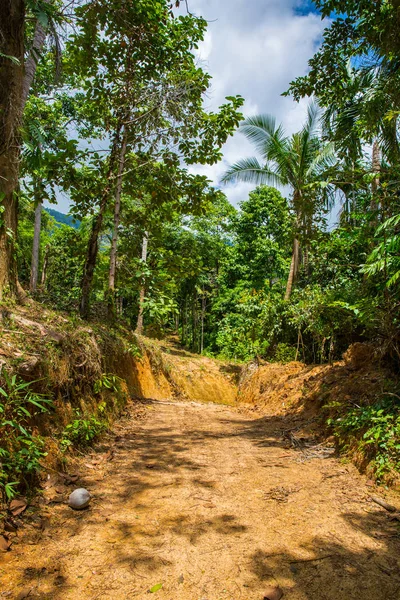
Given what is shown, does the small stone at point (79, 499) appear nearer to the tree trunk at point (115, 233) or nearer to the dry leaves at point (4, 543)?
the dry leaves at point (4, 543)

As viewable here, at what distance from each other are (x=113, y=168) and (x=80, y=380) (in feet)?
16.9

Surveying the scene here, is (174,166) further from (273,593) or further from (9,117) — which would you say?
(273,593)

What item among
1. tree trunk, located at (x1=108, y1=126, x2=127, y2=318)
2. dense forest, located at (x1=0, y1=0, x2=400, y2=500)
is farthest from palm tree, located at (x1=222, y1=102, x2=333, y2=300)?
tree trunk, located at (x1=108, y1=126, x2=127, y2=318)

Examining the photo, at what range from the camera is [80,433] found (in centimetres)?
358

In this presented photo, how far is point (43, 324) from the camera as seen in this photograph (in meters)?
4.06

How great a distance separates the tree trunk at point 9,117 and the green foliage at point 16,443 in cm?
159

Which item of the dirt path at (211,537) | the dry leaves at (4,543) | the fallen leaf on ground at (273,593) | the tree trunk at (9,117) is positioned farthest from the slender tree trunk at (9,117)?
the fallen leaf on ground at (273,593)

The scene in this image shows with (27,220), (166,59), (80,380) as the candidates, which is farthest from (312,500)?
(27,220)

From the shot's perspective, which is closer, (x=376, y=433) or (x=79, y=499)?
Result: (x=79, y=499)

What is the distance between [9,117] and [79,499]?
3954 millimetres

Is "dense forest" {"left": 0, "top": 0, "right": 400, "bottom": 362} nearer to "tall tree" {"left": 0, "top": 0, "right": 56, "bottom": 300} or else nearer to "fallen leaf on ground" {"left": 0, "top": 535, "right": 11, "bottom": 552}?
"tall tree" {"left": 0, "top": 0, "right": 56, "bottom": 300}

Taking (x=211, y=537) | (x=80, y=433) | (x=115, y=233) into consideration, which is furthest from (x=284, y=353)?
(x=211, y=537)

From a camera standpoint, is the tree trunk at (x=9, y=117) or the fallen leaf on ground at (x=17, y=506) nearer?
the fallen leaf on ground at (x=17, y=506)

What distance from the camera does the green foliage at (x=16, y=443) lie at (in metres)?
2.39
